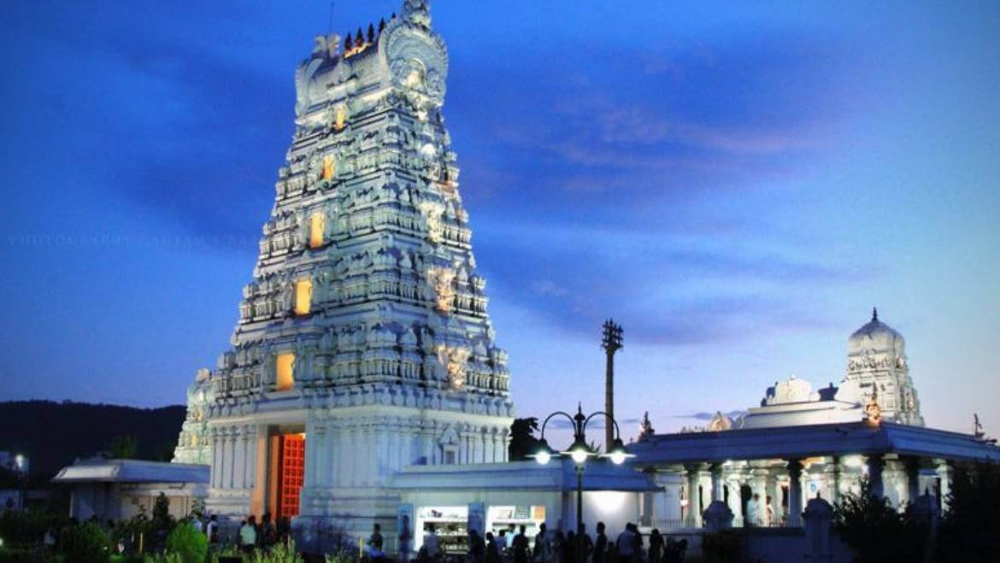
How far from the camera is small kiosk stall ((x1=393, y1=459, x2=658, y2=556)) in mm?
42375

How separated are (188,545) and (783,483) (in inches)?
1470

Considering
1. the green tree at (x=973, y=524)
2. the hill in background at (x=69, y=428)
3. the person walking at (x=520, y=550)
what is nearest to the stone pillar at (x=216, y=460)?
the person walking at (x=520, y=550)

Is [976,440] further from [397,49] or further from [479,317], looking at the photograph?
[397,49]

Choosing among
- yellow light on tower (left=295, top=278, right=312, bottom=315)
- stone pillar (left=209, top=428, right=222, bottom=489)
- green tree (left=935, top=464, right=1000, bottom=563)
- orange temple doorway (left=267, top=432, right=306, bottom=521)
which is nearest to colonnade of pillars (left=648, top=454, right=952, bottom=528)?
green tree (left=935, top=464, right=1000, bottom=563)

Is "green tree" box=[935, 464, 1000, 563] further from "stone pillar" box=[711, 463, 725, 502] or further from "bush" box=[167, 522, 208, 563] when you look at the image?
"bush" box=[167, 522, 208, 563]

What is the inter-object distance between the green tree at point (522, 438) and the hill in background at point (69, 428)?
79.3m

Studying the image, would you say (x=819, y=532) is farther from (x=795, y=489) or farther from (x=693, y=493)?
(x=693, y=493)

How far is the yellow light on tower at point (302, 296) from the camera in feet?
184

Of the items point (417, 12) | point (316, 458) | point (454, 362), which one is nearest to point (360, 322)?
point (454, 362)

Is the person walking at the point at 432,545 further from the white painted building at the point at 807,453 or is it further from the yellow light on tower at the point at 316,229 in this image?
the yellow light on tower at the point at 316,229

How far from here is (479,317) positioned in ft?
185

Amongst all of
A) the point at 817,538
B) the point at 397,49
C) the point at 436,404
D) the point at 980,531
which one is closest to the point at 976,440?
the point at 817,538

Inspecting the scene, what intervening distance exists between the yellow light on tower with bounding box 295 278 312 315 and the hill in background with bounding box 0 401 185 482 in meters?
105

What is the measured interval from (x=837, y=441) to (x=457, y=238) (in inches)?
873
